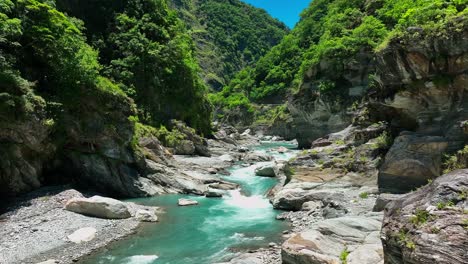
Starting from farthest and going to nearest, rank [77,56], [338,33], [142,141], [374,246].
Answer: [338,33]
[142,141]
[77,56]
[374,246]

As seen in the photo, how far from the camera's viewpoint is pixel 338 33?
208ft

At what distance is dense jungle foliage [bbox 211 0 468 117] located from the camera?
2222 centimetres

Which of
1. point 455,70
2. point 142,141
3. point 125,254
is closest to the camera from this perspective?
point 125,254

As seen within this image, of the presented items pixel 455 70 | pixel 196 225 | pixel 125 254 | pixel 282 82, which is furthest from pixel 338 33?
pixel 125 254

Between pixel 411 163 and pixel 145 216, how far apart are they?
15935mm

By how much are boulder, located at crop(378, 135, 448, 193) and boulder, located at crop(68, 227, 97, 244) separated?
1651 centimetres

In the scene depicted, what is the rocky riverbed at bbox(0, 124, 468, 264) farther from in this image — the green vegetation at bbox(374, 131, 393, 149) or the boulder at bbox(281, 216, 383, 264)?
the green vegetation at bbox(374, 131, 393, 149)

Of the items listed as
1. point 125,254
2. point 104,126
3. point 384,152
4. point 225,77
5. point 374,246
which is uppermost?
point 225,77

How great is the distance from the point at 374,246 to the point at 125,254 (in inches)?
426

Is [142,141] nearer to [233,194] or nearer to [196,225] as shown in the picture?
[233,194]

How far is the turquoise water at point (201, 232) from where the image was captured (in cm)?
1656

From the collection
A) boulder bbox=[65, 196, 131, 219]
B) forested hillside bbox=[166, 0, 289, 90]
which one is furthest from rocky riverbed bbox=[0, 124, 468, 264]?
forested hillside bbox=[166, 0, 289, 90]

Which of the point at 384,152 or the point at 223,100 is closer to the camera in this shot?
the point at 384,152

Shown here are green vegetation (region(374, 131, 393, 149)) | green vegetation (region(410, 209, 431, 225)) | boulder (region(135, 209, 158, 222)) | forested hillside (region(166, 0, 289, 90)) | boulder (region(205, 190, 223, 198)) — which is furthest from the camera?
forested hillside (region(166, 0, 289, 90))
